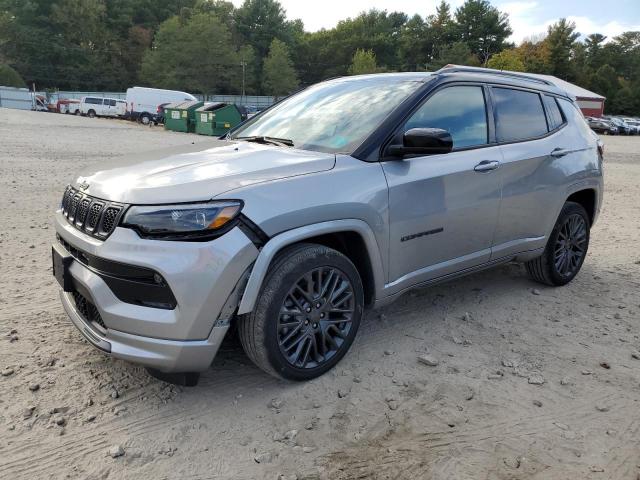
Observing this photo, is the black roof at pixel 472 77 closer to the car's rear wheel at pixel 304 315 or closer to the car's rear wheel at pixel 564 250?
the car's rear wheel at pixel 564 250

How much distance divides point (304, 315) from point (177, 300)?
2.49 ft

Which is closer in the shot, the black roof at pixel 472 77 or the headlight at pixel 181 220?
the headlight at pixel 181 220

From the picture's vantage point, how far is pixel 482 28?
82.8m

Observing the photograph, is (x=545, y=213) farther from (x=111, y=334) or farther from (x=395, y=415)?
(x=111, y=334)

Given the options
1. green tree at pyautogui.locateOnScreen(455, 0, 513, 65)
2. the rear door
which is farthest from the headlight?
green tree at pyautogui.locateOnScreen(455, 0, 513, 65)

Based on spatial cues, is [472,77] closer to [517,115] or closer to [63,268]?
[517,115]

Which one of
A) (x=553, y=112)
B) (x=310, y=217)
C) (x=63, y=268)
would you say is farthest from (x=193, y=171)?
(x=553, y=112)

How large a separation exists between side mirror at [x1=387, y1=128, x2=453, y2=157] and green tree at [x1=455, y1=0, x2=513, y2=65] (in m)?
85.4

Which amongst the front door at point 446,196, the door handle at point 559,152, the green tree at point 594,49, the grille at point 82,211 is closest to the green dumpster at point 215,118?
the door handle at point 559,152

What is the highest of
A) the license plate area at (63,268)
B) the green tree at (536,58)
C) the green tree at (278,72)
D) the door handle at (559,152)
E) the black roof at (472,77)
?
the green tree at (536,58)

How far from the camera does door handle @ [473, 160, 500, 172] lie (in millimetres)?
3764

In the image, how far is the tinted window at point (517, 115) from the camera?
414 centimetres

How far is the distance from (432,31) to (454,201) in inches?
3568

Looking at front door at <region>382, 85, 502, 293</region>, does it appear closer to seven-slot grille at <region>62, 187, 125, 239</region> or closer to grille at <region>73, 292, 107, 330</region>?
seven-slot grille at <region>62, 187, 125, 239</region>
